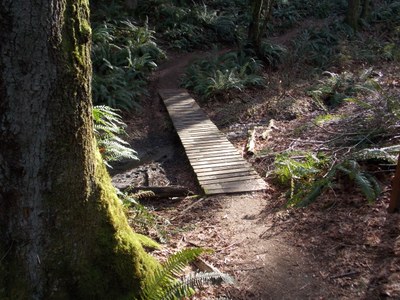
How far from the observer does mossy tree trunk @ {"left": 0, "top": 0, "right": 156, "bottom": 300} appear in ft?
7.87

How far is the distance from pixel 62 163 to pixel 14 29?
86cm

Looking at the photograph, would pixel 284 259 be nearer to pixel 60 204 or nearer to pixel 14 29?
pixel 60 204

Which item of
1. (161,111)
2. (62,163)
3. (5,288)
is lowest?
(161,111)

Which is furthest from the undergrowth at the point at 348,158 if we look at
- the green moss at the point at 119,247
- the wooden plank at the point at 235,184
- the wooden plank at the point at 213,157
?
the green moss at the point at 119,247

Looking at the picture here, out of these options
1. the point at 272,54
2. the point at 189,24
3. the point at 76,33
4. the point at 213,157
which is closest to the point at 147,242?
the point at 76,33

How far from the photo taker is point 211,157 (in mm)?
7684

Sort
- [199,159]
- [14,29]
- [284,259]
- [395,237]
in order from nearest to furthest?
[14,29]
[395,237]
[284,259]
[199,159]

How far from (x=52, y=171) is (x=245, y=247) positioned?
2497 mm

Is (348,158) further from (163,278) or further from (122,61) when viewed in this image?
(122,61)

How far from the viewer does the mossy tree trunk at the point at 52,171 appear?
2.40 metres

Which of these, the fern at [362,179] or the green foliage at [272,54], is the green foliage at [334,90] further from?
the fern at [362,179]

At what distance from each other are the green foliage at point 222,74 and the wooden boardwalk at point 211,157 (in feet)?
5.78

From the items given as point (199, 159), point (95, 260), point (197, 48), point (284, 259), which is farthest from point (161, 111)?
point (95, 260)

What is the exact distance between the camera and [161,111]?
1190cm
